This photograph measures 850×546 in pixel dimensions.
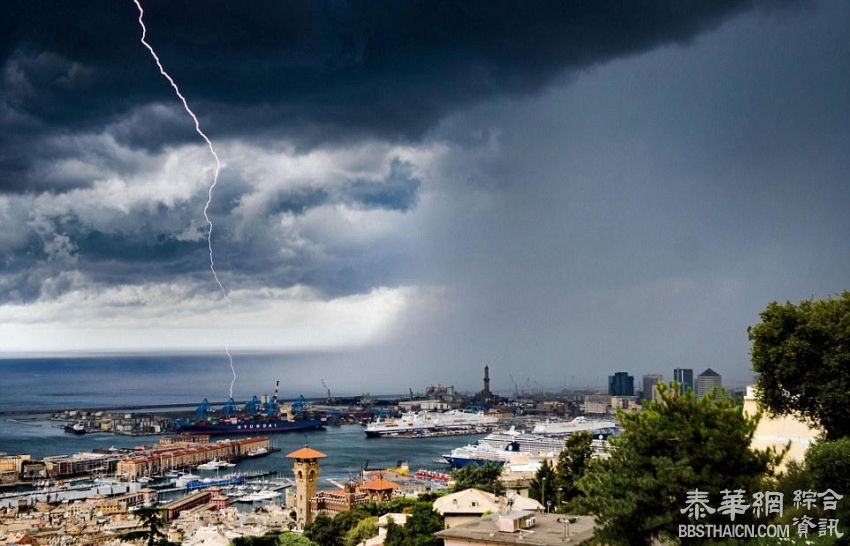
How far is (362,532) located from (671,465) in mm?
9998

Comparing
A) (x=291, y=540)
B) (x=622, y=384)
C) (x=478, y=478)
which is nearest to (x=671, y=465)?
(x=291, y=540)

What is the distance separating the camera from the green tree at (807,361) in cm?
690

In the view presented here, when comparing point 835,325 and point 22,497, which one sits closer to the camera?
point 835,325

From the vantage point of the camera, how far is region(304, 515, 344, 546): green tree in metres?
15.6

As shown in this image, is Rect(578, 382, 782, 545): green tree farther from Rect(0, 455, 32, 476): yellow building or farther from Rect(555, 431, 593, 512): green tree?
Rect(0, 455, 32, 476): yellow building

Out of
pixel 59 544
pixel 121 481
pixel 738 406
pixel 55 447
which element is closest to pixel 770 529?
pixel 738 406

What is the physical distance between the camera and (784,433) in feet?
26.5

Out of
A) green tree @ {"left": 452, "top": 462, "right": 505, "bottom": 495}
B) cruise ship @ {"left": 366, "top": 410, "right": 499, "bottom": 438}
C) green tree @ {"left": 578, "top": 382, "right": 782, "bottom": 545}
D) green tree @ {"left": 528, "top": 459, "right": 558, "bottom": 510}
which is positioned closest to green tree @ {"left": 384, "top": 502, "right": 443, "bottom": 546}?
green tree @ {"left": 528, "top": 459, "right": 558, "bottom": 510}

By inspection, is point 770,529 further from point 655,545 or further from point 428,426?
point 428,426

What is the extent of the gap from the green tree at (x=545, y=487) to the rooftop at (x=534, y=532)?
4.84 metres

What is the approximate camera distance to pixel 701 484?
212 inches

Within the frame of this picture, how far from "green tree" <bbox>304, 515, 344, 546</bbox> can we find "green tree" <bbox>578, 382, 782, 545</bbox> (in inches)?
428

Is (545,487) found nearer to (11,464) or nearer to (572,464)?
(572,464)

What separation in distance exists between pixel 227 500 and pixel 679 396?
30.8 m
